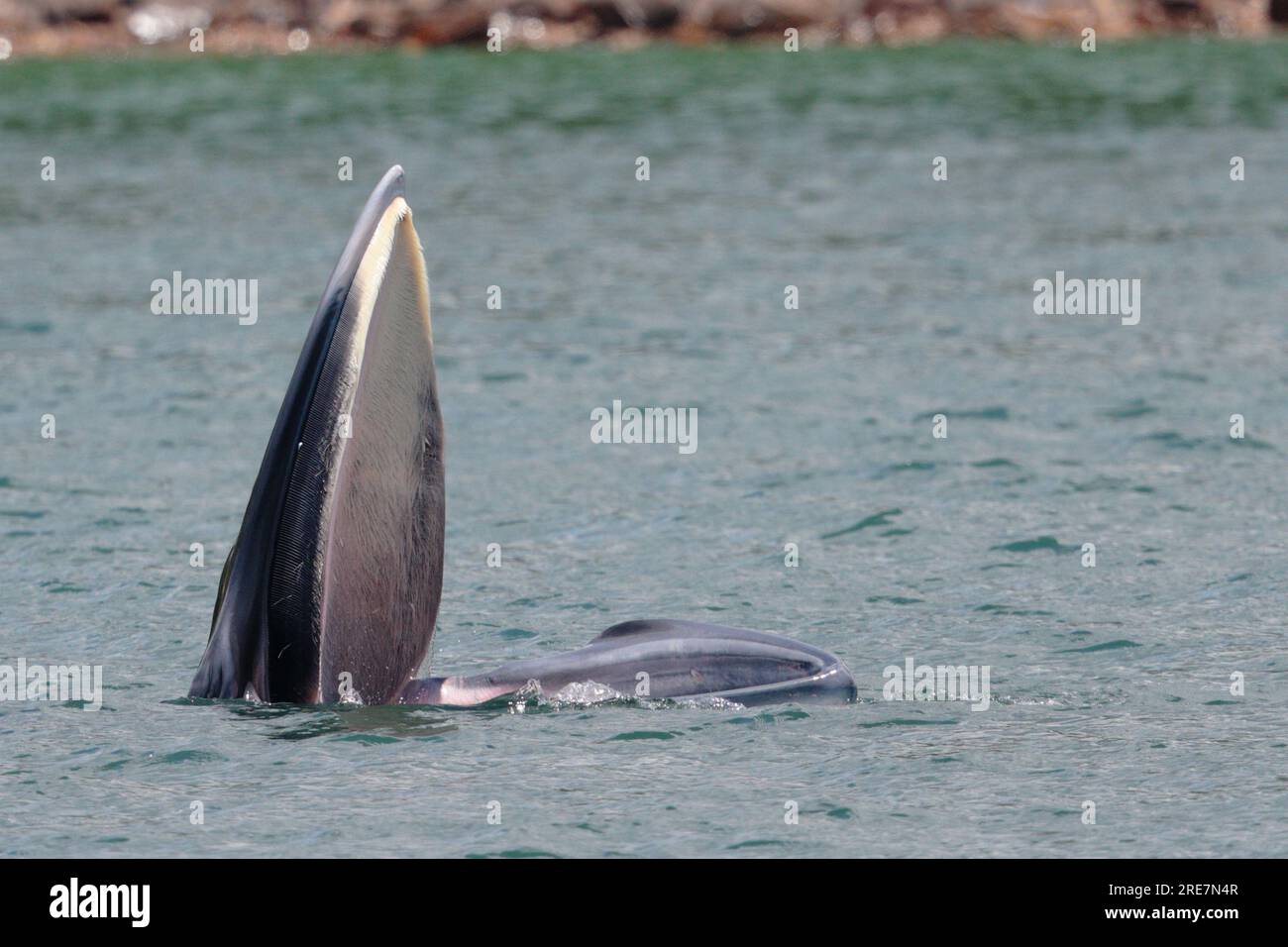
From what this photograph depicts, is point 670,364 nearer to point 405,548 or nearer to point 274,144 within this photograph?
point 405,548

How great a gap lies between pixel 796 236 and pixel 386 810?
1565cm

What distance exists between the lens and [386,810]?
8.52 metres

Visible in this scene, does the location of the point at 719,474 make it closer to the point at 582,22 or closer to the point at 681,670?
the point at 681,670

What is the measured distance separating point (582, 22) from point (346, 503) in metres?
43.9

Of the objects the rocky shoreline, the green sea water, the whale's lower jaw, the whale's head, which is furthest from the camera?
the rocky shoreline

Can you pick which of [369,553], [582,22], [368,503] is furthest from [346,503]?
[582,22]

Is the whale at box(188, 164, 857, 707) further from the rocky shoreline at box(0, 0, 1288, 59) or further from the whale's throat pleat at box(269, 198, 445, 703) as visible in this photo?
the rocky shoreline at box(0, 0, 1288, 59)

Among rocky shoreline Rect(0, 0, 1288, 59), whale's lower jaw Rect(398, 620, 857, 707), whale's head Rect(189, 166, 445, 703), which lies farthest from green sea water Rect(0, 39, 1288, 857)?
rocky shoreline Rect(0, 0, 1288, 59)

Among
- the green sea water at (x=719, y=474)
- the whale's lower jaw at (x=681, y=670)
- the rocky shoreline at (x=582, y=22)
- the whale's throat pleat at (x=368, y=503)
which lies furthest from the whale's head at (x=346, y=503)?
the rocky shoreline at (x=582, y=22)

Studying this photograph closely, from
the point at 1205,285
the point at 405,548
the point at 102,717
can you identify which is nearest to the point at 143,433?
the point at 102,717

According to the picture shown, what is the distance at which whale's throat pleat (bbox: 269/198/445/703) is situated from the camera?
8352mm

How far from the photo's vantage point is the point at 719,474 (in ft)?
47.7

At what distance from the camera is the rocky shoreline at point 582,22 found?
50594 millimetres

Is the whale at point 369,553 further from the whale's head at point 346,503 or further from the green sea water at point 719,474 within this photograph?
the green sea water at point 719,474
